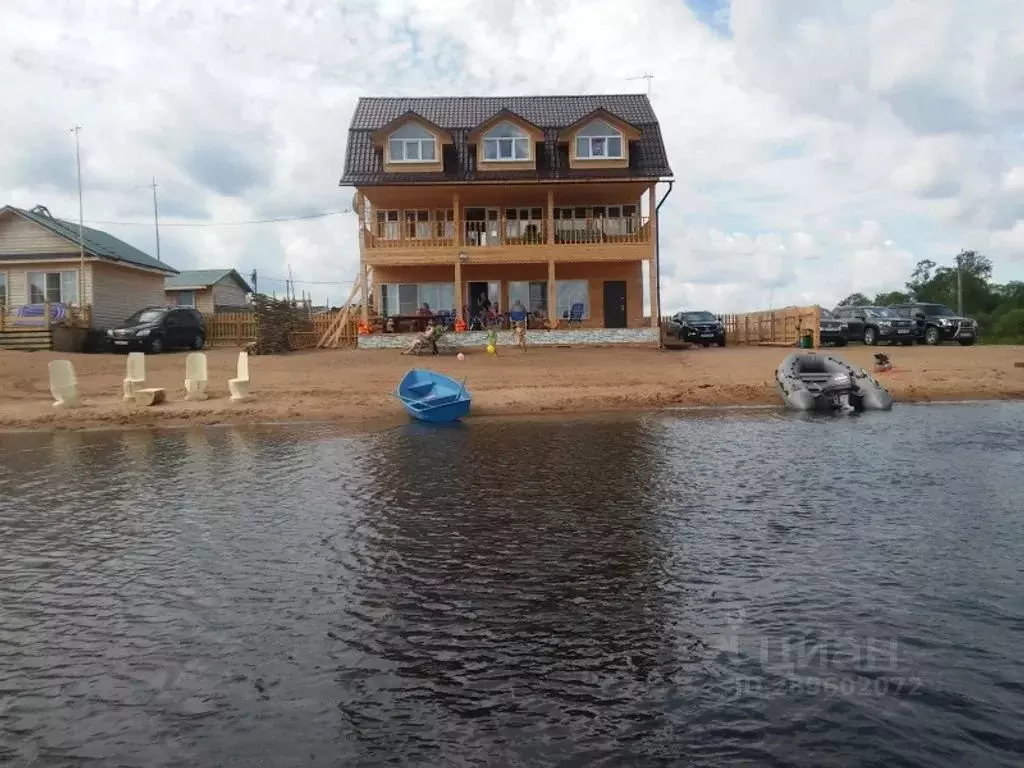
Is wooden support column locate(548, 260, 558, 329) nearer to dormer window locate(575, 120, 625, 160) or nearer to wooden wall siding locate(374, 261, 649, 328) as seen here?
wooden wall siding locate(374, 261, 649, 328)

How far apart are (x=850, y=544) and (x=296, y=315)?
2909 centimetres

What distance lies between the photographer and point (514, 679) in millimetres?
5285

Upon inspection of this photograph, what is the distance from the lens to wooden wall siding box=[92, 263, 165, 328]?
112 feet

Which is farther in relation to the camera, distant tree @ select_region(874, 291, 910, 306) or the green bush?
distant tree @ select_region(874, 291, 910, 306)

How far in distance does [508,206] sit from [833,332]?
1462 cm

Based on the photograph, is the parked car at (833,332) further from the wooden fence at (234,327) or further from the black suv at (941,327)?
the wooden fence at (234,327)

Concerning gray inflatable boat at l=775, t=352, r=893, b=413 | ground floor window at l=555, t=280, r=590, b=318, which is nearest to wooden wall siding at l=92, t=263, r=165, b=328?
ground floor window at l=555, t=280, r=590, b=318

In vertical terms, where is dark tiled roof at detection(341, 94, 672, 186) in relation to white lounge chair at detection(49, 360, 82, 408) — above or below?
above

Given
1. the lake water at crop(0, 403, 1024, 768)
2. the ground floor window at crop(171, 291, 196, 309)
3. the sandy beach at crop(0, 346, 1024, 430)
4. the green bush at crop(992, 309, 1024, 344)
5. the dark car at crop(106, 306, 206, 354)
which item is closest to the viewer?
the lake water at crop(0, 403, 1024, 768)

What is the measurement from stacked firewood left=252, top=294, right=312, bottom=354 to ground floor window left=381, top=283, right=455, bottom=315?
3.99 metres

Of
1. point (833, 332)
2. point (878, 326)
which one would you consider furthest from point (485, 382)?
point (878, 326)

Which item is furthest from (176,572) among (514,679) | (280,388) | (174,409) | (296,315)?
(296,315)

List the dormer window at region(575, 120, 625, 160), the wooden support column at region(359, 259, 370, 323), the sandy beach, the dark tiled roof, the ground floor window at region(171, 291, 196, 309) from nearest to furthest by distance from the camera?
the sandy beach → the wooden support column at region(359, 259, 370, 323) → the dark tiled roof → the dormer window at region(575, 120, 625, 160) → the ground floor window at region(171, 291, 196, 309)

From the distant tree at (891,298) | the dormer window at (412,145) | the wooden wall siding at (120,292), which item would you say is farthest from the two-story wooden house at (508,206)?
the distant tree at (891,298)
